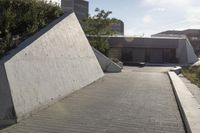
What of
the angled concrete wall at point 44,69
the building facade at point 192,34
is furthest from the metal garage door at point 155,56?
the building facade at point 192,34

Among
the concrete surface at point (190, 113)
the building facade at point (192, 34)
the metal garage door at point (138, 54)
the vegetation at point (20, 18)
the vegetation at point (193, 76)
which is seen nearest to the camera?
the concrete surface at point (190, 113)

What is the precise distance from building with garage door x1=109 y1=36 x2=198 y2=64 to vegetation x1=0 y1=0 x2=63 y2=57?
40833 mm

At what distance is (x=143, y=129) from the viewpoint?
7250mm

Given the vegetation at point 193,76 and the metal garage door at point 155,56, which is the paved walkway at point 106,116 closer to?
the vegetation at point 193,76

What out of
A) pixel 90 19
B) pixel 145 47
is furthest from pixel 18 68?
pixel 145 47

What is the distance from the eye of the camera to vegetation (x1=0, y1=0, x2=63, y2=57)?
10056 mm

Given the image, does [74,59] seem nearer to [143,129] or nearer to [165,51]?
[143,129]

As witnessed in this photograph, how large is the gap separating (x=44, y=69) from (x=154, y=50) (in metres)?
46.4

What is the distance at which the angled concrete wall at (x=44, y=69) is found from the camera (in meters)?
7.91

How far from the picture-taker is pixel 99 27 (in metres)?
34.8

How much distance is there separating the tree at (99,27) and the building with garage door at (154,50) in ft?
62.0

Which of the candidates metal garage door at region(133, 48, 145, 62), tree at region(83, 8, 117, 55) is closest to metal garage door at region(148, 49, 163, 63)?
metal garage door at region(133, 48, 145, 62)

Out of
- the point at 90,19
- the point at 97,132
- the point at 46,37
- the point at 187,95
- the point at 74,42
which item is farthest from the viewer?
the point at 90,19

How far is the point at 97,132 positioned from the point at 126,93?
19.8ft
